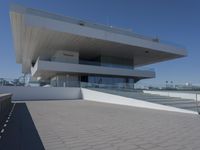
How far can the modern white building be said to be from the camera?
21.1 meters

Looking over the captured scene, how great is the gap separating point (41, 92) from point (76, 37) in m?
7.68

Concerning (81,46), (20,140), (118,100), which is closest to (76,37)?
(81,46)

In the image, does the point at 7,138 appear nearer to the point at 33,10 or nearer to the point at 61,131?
the point at 61,131

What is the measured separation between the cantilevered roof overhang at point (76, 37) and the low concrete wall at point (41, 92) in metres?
6.18

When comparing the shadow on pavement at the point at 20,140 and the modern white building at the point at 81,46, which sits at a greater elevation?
the modern white building at the point at 81,46

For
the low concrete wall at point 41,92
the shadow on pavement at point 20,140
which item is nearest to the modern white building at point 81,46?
the low concrete wall at point 41,92

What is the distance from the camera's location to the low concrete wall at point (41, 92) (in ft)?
69.7

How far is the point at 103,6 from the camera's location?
20.8 metres

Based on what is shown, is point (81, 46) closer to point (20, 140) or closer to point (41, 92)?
point (41, 92)

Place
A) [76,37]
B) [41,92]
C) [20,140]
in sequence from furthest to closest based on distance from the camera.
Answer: [76,37] → [41,92] → [20,140]

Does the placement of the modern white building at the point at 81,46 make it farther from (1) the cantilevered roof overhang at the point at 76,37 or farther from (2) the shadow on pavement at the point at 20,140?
(2) the shadow on pavement at the point at 20,140

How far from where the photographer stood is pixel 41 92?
2258 cm

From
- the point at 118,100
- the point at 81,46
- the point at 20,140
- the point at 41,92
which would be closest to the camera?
the point at 20,140

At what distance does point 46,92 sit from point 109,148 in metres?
19.9
